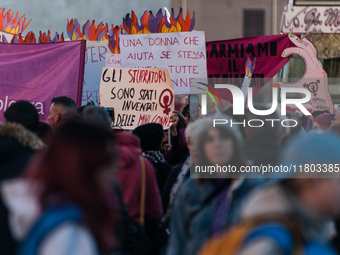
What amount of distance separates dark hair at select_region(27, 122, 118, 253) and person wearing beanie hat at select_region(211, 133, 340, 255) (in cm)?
35

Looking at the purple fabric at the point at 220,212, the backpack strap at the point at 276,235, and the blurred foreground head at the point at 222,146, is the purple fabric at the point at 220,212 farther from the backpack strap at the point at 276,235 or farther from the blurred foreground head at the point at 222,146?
the backpack strap at the point at 276,235

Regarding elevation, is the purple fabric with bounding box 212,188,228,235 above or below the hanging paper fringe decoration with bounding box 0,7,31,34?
below

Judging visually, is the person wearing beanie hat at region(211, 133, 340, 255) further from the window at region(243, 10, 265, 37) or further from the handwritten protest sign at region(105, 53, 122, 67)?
the window at region(243, 10, 265, 37)

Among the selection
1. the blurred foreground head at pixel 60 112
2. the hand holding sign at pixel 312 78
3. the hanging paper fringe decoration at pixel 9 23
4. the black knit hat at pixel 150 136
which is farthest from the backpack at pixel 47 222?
the hanging paper fringe decoration at pixel 9 23

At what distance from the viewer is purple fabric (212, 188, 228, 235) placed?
1980 millimetres

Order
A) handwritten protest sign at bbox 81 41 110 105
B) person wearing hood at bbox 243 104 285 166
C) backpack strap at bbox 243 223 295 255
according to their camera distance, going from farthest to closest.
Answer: handwritten protest sign at bbox 81 41 110 105
person wearing hood at bbox 243 104 285 166
backpack strap at bbox 243 223 295 255

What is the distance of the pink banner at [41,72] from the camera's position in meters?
6.09

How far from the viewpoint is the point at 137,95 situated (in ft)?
20.9

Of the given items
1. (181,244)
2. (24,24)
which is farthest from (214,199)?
(24,24)

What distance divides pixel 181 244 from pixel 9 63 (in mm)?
4785

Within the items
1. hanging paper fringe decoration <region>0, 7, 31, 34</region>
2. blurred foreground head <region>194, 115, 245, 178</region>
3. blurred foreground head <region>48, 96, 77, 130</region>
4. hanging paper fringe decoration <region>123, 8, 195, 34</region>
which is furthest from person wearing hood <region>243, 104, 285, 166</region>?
hanging paper fringe decoration <region>0, 7, 31, 34</region>

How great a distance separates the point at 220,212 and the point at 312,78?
18.2 feet

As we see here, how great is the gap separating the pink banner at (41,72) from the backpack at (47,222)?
187 inches

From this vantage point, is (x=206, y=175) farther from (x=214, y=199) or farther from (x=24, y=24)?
(x=24, y=24)
